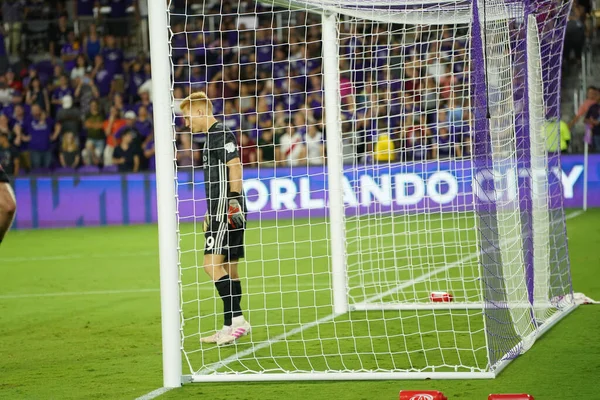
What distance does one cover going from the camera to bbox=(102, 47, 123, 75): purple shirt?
2547cm

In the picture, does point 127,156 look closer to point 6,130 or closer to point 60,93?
point 6,130

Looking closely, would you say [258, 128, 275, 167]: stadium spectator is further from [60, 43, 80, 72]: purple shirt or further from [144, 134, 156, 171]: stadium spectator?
[60, 43, 80, 72]: purple shirt

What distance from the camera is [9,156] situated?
73.6 feet

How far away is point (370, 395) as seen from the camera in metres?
6.34

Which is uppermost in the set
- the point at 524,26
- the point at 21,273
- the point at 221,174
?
the point at 524,26

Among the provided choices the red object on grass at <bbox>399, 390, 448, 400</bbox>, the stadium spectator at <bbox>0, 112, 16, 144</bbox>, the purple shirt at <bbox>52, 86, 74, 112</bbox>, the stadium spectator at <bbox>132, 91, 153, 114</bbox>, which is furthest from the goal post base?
the purple shirt at <bbox>52, 86, 74, 112</bbox>

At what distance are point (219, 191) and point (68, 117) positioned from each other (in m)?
16.3

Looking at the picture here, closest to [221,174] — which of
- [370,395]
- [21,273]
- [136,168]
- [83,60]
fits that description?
[370,395]

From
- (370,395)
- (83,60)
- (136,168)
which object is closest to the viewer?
(370,395)

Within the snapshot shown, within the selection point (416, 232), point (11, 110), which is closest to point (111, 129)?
point (11, 110)

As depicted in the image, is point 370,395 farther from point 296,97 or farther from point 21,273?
point 296,97

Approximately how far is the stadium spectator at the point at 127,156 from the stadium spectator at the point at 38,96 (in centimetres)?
330

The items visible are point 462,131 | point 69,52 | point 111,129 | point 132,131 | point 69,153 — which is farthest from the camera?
point 69,52

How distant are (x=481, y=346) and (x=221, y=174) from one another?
2.45m
